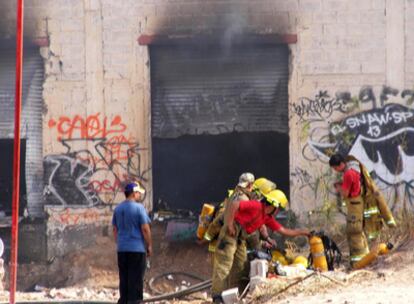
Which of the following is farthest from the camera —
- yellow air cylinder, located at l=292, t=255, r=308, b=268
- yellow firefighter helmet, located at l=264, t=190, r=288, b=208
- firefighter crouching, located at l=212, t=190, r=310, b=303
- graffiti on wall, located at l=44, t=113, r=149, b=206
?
graffiti on wall, located at l=44, t=113, r=149, b=206

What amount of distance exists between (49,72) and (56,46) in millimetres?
497

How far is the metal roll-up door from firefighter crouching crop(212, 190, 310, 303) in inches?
261

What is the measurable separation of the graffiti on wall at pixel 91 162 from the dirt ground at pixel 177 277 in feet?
3.16

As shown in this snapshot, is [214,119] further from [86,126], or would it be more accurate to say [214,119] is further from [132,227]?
[132,227]

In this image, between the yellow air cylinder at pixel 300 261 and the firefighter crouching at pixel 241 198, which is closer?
the firefighter crouching at pixel 241 198

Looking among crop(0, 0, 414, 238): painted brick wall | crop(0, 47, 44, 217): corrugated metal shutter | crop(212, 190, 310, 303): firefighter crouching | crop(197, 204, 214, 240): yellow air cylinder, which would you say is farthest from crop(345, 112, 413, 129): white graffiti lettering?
crop(212, 190, 310, 303): firefighter crouching

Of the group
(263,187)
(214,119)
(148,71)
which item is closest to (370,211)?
(263,187)

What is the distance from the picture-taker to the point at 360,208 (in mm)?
14203

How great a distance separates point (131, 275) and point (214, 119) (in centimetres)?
693

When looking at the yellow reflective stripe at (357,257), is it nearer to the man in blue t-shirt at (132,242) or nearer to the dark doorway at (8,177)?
the man in blue t-shirt at (132,242)

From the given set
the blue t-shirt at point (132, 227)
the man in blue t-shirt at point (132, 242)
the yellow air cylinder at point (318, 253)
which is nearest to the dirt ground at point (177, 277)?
the yellow air cylinder at point (318, 253)

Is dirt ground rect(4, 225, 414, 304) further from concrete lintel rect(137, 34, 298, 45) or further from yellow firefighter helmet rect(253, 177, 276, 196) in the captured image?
concrete lintel rect(137, 34, 298, 45)

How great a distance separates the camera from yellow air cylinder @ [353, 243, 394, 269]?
13.4 meters

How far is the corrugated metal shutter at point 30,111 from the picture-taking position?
20234 mm
